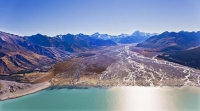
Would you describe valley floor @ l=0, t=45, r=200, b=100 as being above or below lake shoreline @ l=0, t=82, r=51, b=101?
above

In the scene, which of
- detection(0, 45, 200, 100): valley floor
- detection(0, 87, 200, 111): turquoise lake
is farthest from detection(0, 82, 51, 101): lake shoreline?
detection(0, 87, 200, 111): turquoise lake

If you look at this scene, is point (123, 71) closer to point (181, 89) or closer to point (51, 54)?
point (181, 89)

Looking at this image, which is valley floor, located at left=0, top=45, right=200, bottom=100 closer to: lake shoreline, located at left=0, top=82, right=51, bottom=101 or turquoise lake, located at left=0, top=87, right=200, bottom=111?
lake shoreline, located at left=0, top=82, right=51, bottom=101

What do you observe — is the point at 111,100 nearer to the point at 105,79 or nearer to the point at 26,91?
the point at 105,79

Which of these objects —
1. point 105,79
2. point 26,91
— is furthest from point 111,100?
point 26,91

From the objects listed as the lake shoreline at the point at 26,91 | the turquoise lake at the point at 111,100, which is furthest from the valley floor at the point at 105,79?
the turquoise lake at the point at 111,100

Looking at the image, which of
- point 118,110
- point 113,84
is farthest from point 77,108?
point 113,84

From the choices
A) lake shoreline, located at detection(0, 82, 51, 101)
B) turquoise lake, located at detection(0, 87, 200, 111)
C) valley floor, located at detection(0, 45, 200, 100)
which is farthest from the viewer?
valley floor, located at detection(0, 45, 200, 100)

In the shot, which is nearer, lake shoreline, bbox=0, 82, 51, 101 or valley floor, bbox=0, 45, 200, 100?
lake shoreline, bbox=0, 82, 51, 101

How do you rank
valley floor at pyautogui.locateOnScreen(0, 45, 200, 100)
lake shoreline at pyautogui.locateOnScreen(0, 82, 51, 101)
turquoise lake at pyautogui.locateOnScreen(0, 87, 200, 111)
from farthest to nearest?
1. valley floor at pyautogui.locateOnScreen(0, 45, 200, 100)
2. lake shoreline at pyautogui.locateOnScreen(0, 82, 51, 101)
3. turquoise lake at pyautogui.locateOnScreen(0, 87, 200, 111)

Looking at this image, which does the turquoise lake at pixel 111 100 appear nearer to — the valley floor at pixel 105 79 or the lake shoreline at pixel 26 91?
the lake shoreline at pixel 26 91
